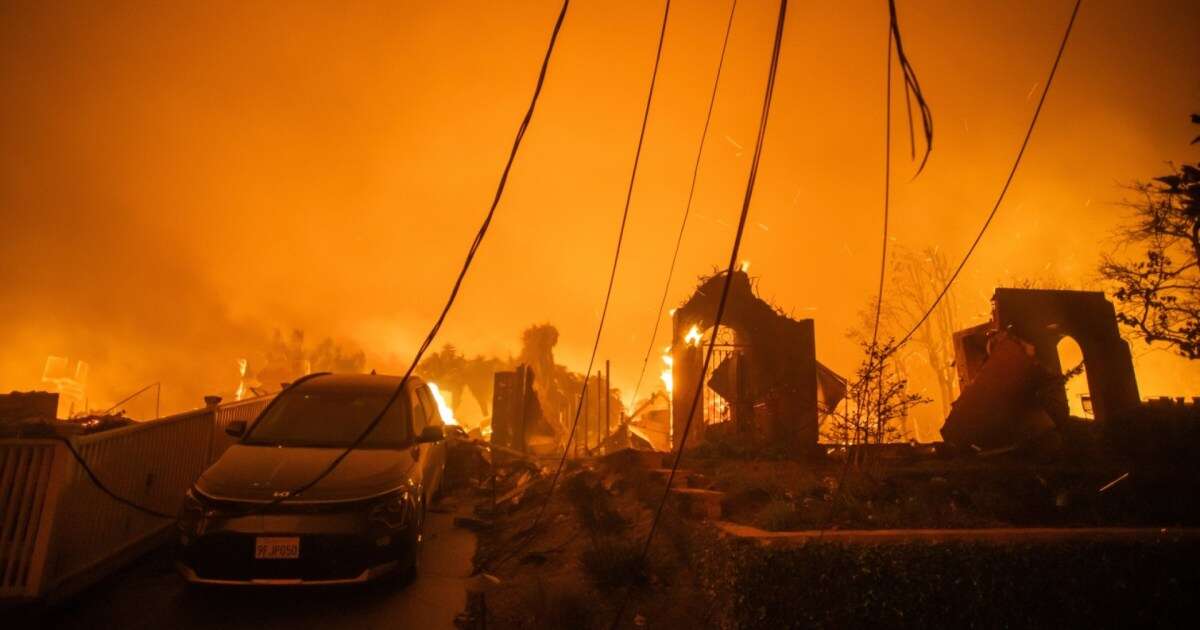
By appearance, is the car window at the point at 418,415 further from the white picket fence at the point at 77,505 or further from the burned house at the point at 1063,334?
the burned house at the point at 1063,334

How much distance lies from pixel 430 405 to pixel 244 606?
3.57m

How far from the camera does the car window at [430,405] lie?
725 centimetres

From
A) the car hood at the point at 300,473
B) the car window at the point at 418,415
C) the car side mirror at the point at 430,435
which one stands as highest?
the car window at the point at 418,415

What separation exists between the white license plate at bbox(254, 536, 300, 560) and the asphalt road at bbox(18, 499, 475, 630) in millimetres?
465

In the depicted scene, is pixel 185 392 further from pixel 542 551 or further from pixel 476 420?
pixel 542 551

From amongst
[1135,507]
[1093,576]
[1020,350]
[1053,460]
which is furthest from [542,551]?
[1020,350]

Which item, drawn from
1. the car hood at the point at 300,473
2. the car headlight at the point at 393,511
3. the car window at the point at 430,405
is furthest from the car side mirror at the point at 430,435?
the car window at the point at 430,405

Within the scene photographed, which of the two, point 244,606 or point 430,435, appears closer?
point 244,606

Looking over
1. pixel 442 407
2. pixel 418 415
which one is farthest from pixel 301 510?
pixel 442 407

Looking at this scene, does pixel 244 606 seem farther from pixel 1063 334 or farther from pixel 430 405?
pixel 1063 334

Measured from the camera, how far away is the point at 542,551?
5902 millimetres

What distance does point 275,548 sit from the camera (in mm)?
4008

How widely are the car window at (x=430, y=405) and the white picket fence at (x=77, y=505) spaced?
2.76 m

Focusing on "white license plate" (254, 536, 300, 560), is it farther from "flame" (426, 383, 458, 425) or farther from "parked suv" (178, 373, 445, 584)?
"flame" (426, 383, 458, 425)
